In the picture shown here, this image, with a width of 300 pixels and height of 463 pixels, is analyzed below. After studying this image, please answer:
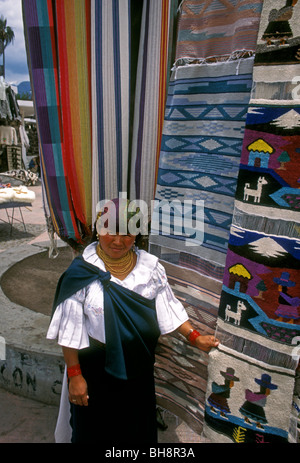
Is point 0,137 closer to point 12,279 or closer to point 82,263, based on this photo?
point 12,279

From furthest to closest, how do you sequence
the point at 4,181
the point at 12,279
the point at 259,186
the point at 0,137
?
the point at 0,137
the point at 4,181
the point at 12,279
the point at 259,186

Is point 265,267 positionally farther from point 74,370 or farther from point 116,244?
point 74,370

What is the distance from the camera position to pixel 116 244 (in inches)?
61.6

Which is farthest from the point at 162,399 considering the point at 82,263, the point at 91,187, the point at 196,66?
the point at 196,66

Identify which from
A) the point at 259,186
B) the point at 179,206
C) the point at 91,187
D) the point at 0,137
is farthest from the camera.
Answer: the point at 0,137

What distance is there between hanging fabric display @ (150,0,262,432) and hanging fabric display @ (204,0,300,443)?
0.12 meters

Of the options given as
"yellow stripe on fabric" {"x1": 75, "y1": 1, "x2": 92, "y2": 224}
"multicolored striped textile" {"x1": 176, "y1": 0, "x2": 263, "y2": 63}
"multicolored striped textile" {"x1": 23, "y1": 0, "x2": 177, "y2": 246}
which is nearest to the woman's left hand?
"multicolored striped textile" {"x1": 23, "y1": 0, "x2": 177, "y2": 246}

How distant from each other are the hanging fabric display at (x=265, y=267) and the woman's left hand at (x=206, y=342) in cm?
4

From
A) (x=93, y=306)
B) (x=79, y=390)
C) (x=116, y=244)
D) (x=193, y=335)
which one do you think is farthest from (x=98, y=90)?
(x=79, y=390)

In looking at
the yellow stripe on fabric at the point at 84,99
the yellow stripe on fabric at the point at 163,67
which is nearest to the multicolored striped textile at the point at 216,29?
the yellow stripe on fabric at the point at 163,67

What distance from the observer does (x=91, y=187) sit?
2275 mm

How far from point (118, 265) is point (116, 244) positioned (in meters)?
0.13

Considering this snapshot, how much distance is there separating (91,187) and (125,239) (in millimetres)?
844

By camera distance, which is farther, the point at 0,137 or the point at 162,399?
the point at 0,137
